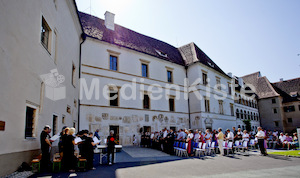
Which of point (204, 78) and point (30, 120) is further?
point (204, 78)

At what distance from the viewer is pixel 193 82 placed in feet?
93.6

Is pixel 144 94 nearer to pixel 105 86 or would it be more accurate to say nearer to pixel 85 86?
pixel 105 86

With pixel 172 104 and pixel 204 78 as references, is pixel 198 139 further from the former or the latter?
pixel 204 78

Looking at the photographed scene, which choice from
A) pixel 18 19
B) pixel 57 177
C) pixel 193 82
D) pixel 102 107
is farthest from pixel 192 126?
pixel 18 19

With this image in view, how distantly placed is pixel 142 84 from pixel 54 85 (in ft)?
42.8

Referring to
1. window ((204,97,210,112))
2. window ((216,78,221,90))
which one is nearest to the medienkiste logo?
window ((204,97,210,112))

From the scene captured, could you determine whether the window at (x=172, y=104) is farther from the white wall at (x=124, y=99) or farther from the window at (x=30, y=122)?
the window at (x=30, y=122)

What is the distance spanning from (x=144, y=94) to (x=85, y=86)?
23.3 ft

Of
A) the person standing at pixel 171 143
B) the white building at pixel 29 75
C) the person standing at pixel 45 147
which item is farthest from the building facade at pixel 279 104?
the person standing at pixel 45 147

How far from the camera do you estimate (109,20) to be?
24859 mm

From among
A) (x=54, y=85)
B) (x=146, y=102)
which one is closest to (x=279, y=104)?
(x=146, y=102)

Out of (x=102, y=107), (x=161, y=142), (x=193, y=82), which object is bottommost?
(x=161, y=142)

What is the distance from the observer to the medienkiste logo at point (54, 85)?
10078 millimetres

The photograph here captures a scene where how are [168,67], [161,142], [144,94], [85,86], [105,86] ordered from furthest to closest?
[168,67] → [144,94] → [105,86] → [85,86] → [161,142]
